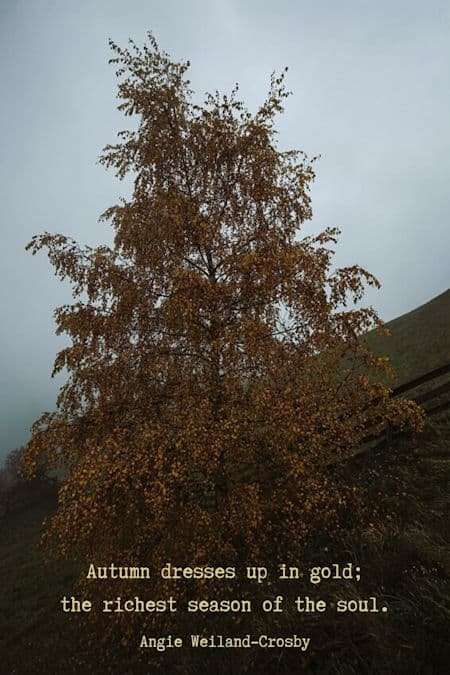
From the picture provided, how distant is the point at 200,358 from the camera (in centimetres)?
704

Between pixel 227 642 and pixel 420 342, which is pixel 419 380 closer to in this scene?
pixel 227 642

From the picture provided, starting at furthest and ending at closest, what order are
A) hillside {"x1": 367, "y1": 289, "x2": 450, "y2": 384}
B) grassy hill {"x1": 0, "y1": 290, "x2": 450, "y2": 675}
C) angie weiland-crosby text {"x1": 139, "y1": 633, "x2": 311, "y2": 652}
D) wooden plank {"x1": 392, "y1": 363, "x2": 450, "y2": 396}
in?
hillside {"x1": 367, "y1": 289, "x2": 450, "y2": 384}
wooden plank {"x1": 392, "y1": 363, "x2": 450, "y2": 396}
angie weiland-crosby text {"x1": 139, "y1": 633, "x2": 311, "y2": 652}
grassy hill {"x1": 0, "y1": 290, "x2": 450, "y2": 675}

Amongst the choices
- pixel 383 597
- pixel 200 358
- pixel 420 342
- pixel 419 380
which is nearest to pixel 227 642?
pixel 383 597

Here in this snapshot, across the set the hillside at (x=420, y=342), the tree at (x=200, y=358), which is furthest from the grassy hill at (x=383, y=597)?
the hillside at (x=420, y=342)

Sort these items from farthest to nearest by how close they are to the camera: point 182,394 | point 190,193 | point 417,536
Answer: point 190,193, point 182,394, point 417,536

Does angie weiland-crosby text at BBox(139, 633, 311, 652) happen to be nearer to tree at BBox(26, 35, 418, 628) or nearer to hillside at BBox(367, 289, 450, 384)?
tree at BBox(26, 35, 418, 628)

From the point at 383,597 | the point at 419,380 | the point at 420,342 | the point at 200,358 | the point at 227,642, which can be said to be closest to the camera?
the point at 383,597

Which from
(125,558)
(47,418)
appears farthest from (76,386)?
(125,558)

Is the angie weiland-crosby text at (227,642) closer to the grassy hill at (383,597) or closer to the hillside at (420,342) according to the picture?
the grassy hill at (383,597)

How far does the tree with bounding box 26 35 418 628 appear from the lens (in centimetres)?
561

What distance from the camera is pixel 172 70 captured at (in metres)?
7.65

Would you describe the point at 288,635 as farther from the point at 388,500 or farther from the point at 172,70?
the point at 172,70

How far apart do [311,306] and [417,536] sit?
4.49 metres

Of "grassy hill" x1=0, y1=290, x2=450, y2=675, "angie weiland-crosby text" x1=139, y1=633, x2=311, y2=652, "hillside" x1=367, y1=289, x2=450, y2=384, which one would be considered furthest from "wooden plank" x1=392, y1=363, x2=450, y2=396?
"hillside" x1=367, y1=289, x2=450, y2=384
